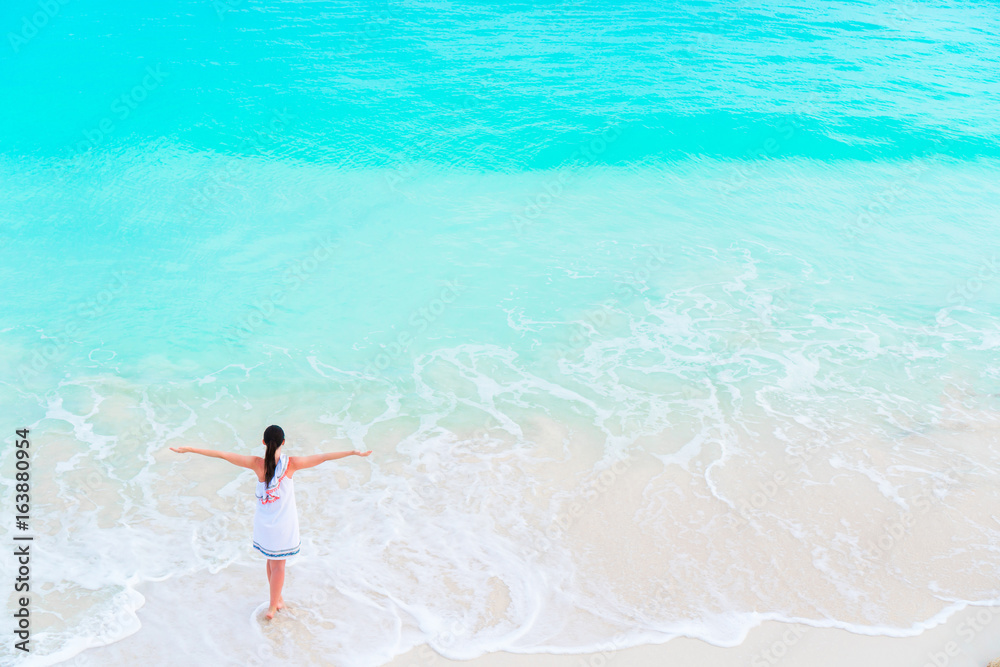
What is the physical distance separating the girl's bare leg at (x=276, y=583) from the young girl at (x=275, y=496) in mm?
13

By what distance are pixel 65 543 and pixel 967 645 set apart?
6501 mm

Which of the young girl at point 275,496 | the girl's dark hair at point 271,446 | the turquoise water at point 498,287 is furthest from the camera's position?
the turquoise water at point 498,287

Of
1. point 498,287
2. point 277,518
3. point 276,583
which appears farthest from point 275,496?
point 498,287

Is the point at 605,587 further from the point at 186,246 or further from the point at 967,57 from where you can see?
the point at 967,57

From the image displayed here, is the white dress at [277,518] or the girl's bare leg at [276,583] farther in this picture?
the girl's bare leg at [276,583]

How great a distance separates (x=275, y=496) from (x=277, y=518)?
16 cm

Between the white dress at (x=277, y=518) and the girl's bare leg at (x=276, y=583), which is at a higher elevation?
the white dress at (x=277, y=518)

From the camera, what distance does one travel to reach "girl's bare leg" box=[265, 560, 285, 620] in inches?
182

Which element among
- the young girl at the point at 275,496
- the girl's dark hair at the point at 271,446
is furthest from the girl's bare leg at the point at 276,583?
the girl's dark hair at the point at 271,446

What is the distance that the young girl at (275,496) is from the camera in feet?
14.3

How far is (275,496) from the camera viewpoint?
4406mm

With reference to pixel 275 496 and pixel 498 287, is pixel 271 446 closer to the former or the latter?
pixel 275 496

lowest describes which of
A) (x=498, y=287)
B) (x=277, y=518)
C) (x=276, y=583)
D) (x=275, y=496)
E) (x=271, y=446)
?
(x=498, y=287)

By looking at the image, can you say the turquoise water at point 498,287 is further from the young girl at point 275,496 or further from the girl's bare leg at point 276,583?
the young girl at point 275,496
